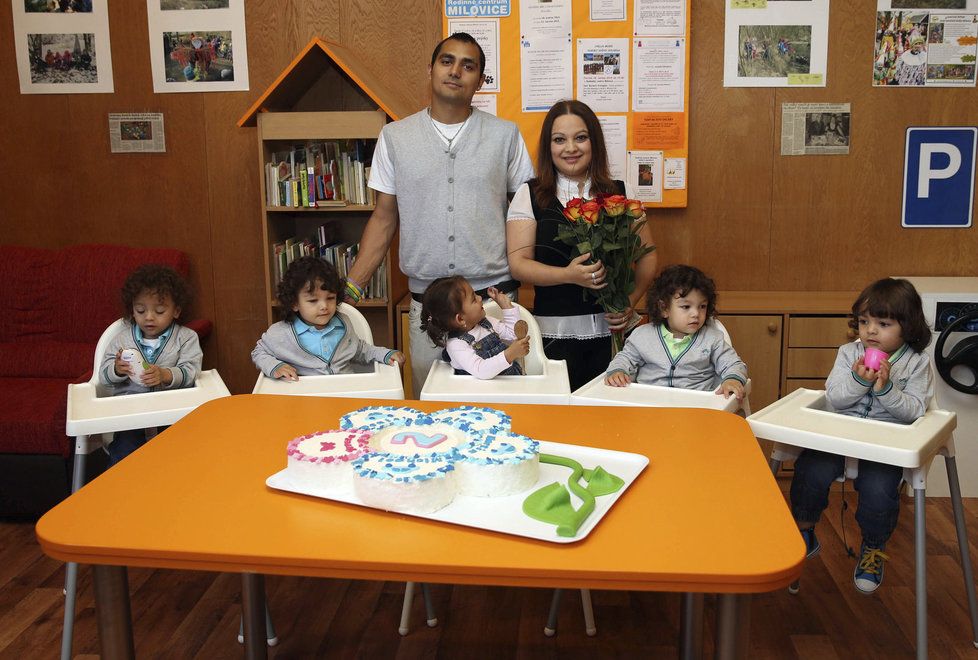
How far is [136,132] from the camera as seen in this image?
4055 millimetres

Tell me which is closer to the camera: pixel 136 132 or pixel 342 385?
pixel 342 385

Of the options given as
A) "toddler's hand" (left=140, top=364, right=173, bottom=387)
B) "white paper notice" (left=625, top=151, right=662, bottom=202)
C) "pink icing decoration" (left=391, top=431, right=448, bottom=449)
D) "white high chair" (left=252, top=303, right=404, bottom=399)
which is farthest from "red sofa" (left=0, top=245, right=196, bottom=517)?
"pink icing decoration" (left=391, top=431, right=448, bottom=449)

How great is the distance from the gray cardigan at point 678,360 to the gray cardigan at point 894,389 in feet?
1.06

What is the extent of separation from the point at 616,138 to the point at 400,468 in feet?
8.95

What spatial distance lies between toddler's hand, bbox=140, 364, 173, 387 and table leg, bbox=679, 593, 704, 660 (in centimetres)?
159

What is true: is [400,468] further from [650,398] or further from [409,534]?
[650,398]

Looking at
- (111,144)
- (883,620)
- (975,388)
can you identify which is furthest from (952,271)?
(111,144)

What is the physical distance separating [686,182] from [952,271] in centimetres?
126

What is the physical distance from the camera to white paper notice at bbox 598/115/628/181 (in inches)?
152

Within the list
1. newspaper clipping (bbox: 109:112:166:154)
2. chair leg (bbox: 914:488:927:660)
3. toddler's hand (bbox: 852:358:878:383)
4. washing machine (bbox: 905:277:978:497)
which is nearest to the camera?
chair leg (bbox: 914:488:927:660)

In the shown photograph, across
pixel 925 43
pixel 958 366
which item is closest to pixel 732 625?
pixel 958 366

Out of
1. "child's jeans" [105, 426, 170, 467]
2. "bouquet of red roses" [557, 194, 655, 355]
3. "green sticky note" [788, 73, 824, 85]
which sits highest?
"green sticky note" [788, 73, 824, 85]

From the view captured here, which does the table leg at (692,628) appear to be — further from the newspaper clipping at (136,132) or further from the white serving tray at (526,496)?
the newspaper clipping at (136,132)

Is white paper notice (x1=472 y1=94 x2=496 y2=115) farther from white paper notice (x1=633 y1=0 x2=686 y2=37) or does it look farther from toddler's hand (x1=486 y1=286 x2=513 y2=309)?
toddler's hand (x1=486 y1=286 x2=513 y2=309)
